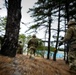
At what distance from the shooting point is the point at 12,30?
826 cm

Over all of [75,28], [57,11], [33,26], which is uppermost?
[57,11]

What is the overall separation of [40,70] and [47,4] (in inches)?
504

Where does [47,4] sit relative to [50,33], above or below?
above

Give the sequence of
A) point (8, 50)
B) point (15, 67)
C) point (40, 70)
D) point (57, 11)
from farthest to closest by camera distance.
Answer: point (57, 11)
point (8, 50)
point (40, 70)
point (15, 67)

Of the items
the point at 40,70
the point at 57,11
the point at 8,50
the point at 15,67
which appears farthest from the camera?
the point at 57,11

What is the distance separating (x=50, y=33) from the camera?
65.4 feet

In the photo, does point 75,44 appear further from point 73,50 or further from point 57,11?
point 57,11

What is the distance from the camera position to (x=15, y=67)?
6.95m

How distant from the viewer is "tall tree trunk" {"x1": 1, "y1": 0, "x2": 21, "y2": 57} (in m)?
8.09

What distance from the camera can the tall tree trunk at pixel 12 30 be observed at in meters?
8.09

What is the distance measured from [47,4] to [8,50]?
1217cm

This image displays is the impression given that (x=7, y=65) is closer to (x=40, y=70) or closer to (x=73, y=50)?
(x=40, y=70)

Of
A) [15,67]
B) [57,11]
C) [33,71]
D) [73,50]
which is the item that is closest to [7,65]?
[15,67]

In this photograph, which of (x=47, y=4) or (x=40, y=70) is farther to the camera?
(x=47, y=4)
